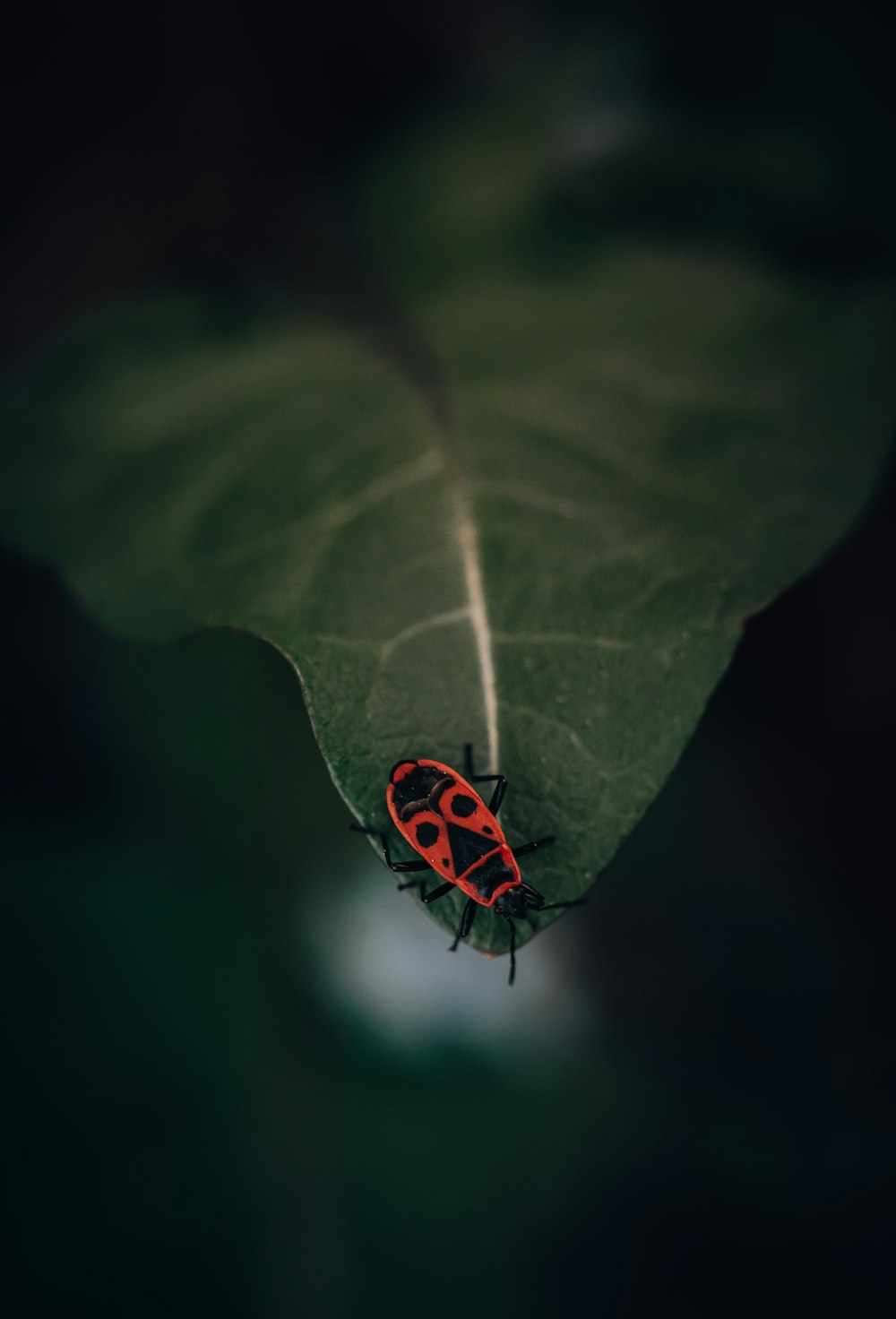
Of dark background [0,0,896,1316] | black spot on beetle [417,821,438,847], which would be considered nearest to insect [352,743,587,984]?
black spot on beetle [417,821,438,847]

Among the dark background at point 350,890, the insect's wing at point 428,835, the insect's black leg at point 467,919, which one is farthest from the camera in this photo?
the dark background at point 350,890

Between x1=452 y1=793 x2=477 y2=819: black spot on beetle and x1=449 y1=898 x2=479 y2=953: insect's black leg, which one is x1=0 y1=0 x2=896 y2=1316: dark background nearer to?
x1=452 y1=793 x2=477 y2=819: black spot on beetle

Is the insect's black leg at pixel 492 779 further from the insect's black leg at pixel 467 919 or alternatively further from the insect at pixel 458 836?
the insect's black leg at pixel 467 919

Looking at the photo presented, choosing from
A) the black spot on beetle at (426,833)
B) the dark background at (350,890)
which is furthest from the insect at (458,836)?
the dark background at (350,890)

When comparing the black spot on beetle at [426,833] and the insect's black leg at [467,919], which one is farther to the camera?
the black spot on beetle at [426,833]

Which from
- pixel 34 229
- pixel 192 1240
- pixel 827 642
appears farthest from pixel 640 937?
pixel 34 229

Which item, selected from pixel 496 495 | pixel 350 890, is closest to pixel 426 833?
pixel 496 495

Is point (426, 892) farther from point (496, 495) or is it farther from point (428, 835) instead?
point (496, 495)
